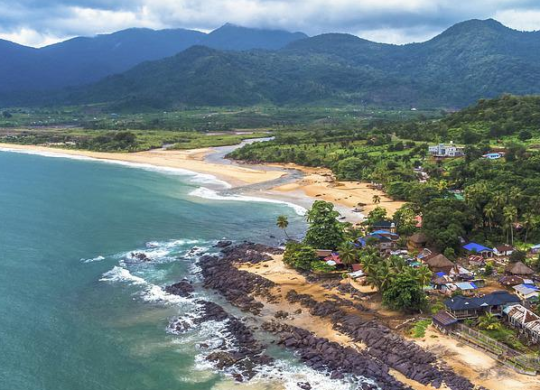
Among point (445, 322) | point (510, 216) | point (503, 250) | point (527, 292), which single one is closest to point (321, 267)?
point (445, 322)

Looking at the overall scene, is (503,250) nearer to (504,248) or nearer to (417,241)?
(504,248)

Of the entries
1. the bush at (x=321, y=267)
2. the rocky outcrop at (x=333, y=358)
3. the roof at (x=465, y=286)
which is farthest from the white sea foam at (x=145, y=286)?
the roof at (x=465, y=286)

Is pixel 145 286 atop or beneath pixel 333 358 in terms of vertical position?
atop

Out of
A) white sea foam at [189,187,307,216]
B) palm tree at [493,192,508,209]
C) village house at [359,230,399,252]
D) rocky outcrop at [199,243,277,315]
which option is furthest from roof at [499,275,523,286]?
white sea foam at [189,187,307,216]

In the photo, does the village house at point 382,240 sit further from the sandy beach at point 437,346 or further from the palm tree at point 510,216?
the palm tree at point 510,216

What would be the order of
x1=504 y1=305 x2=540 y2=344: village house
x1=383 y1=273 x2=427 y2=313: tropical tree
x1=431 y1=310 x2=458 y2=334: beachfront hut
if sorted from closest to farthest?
x1=504 y1=305 x2=540 y2=344: village house → x1=431 y1=310 x2=458 y2=334: beachfront hut → x1=383 y1=273 x2=427 y2=313: tropical tree

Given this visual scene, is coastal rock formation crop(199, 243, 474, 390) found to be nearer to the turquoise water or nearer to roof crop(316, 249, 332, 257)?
the turquoise water

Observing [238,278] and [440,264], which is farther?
[238,278]
